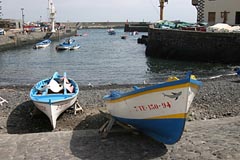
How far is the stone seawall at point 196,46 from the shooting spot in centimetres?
2945

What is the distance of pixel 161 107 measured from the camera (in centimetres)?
747

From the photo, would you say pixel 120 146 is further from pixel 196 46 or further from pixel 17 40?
pixel 17 40

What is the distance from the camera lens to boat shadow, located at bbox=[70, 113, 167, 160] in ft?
24.5

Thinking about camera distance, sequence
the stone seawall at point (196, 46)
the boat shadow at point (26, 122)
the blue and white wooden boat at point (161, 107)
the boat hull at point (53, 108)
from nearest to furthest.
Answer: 1. the blue and white wooden boat at point (161, 107)
2. the boat hull at point (53, 108)
3. the boat shadow at point (26, 122)
4. the stone seawall at point (196, 46)

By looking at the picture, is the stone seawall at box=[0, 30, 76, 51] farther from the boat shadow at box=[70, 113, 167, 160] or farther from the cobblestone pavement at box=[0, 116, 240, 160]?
the boat shadow at box=[70, 113, 167, 160]

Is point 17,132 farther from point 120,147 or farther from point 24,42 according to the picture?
point 24,42

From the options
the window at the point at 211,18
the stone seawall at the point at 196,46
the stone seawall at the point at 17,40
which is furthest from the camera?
the stone seawall at the point at 17,40

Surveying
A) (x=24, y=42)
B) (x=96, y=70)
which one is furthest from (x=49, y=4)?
(x=96, y=70)

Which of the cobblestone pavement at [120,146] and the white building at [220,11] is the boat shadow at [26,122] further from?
the white building at [220,11]

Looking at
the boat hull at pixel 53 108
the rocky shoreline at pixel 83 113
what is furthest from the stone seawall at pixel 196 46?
the boat hull at pixel 53 108

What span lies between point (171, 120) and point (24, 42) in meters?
58.3

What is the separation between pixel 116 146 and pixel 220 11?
38.4 m

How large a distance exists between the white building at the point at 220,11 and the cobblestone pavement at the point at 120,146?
35.2m

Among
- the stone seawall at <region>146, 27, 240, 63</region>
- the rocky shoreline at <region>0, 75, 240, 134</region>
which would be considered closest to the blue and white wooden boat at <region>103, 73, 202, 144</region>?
the rocky shoreline at <region>0, 75, 240, 134</region>
